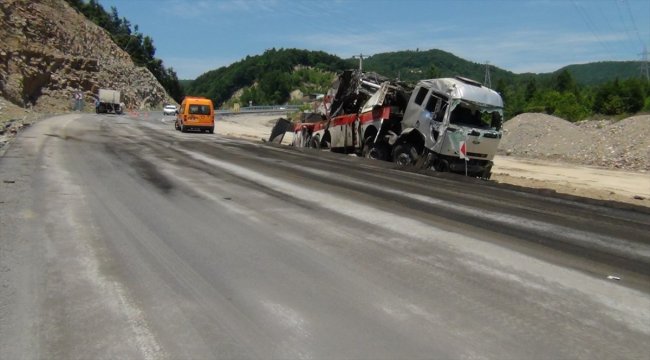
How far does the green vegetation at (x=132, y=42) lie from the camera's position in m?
124

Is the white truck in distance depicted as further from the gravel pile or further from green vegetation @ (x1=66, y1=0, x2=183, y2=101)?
green vegetation @ (x1=66, y1=0, x2=183, y2=101)

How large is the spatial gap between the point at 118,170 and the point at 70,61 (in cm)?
6104

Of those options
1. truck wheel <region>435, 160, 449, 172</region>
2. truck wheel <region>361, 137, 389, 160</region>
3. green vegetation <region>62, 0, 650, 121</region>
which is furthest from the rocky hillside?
truck wheel <region>435, 160, 449, 172</region>

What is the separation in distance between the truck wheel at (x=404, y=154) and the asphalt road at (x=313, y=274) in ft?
22.0

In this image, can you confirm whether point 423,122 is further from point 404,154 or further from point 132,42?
point 132,42

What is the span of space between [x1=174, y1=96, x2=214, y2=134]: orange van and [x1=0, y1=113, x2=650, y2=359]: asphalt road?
23852 millimetres

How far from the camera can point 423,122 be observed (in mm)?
17328

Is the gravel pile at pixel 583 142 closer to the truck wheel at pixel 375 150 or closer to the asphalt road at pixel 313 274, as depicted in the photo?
the truck wheel at pixel 375 150

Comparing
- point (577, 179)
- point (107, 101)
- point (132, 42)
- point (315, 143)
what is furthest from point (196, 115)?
point (132, 42)

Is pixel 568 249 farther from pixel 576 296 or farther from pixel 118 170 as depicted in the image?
pixel 118 170

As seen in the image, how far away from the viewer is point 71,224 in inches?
308

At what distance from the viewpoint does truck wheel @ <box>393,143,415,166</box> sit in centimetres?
1803

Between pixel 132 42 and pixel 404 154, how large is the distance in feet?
395

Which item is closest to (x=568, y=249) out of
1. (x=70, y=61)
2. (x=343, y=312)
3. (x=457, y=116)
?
(x=343, y=312)
